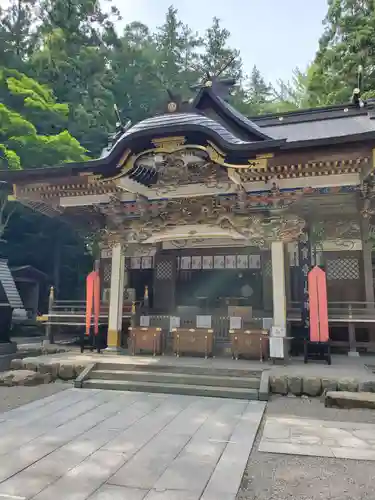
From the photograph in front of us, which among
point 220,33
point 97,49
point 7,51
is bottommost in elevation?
point 7,51

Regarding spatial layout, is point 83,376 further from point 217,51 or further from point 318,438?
point 217,51

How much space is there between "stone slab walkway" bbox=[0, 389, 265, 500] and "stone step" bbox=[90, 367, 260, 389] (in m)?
0.62

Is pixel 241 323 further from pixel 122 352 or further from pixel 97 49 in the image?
pixel 97 49

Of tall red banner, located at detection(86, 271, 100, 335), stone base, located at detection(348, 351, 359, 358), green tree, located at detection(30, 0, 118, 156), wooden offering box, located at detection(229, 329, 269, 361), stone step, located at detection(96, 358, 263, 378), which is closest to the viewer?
stone step, located at detection(96, 358, 263, 378)

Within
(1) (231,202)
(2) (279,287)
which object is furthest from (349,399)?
(1) (231,202)

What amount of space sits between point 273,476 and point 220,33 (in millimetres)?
38755

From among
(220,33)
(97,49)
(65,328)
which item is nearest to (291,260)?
(65,328)

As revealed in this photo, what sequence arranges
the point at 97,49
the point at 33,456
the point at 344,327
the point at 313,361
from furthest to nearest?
the point at 97,49 < the point at 344,327 < the point at 313,361 < the point at 33,456

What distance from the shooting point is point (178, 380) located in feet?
21.9

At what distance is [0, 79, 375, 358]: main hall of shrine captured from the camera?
762 cm

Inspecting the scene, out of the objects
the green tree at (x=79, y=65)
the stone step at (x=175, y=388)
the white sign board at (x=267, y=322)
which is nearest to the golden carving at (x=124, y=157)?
the stone step at (x=175, y=388)

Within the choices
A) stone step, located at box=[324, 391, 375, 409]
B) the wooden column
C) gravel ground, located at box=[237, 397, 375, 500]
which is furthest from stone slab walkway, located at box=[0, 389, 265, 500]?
the wooden column

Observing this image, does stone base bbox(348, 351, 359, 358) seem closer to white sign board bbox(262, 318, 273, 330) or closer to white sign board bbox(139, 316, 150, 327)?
white sign board bbox(262, 318, 273, 330)

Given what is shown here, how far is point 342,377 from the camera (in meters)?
6.11
